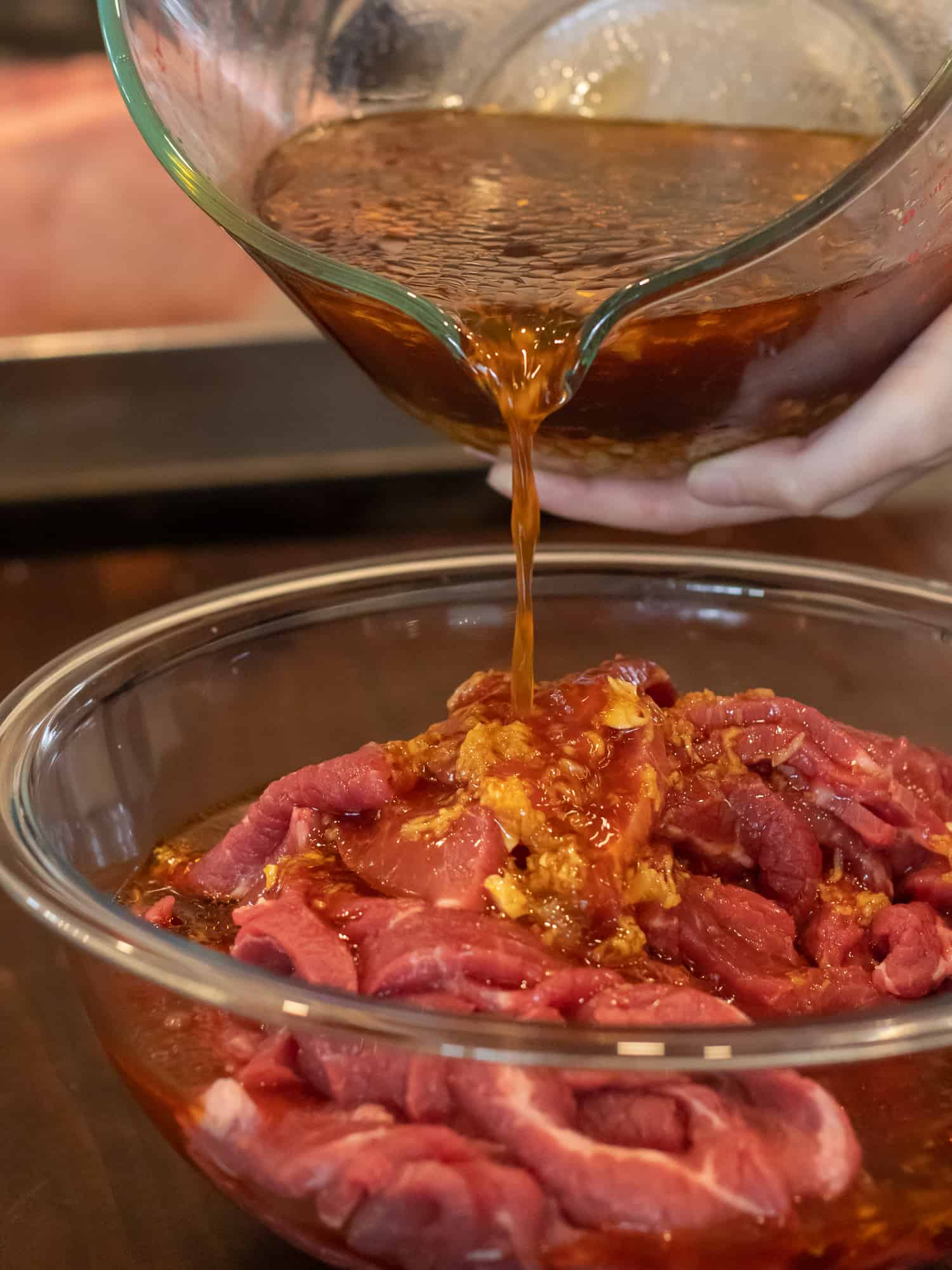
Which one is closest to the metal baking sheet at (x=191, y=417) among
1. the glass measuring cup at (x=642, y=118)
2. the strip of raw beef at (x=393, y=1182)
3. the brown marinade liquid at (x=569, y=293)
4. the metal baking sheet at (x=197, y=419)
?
the metal baking sheet at (x=197, y=419)

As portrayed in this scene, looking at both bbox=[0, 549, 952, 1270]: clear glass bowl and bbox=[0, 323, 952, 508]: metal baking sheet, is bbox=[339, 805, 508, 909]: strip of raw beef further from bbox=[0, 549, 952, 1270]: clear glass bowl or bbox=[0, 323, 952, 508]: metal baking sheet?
bbox=[0, 323, 952, 508]: metal baking sheet

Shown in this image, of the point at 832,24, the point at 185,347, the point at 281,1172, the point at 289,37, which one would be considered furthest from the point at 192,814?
the point at 185,347

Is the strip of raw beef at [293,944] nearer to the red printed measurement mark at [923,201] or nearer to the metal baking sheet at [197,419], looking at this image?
the red printed measurement mark at [923,201]

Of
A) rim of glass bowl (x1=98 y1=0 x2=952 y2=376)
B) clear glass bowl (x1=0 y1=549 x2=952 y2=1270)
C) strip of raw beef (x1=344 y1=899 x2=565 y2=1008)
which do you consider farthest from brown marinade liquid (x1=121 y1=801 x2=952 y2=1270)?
rim of glass bowl (x1=98 y1=0 x2=952 y2=376)

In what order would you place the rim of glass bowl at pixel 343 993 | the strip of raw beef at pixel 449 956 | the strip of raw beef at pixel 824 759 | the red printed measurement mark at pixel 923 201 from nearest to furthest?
the rim of glass bowl at pixel 343 993 < the strip of raw beef at pixel 449 956 < the red printed measurement mark at pixel 923 201 < the strip of raw beef at pixel 824 759

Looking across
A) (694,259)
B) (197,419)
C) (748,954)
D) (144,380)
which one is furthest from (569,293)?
(144,380)
